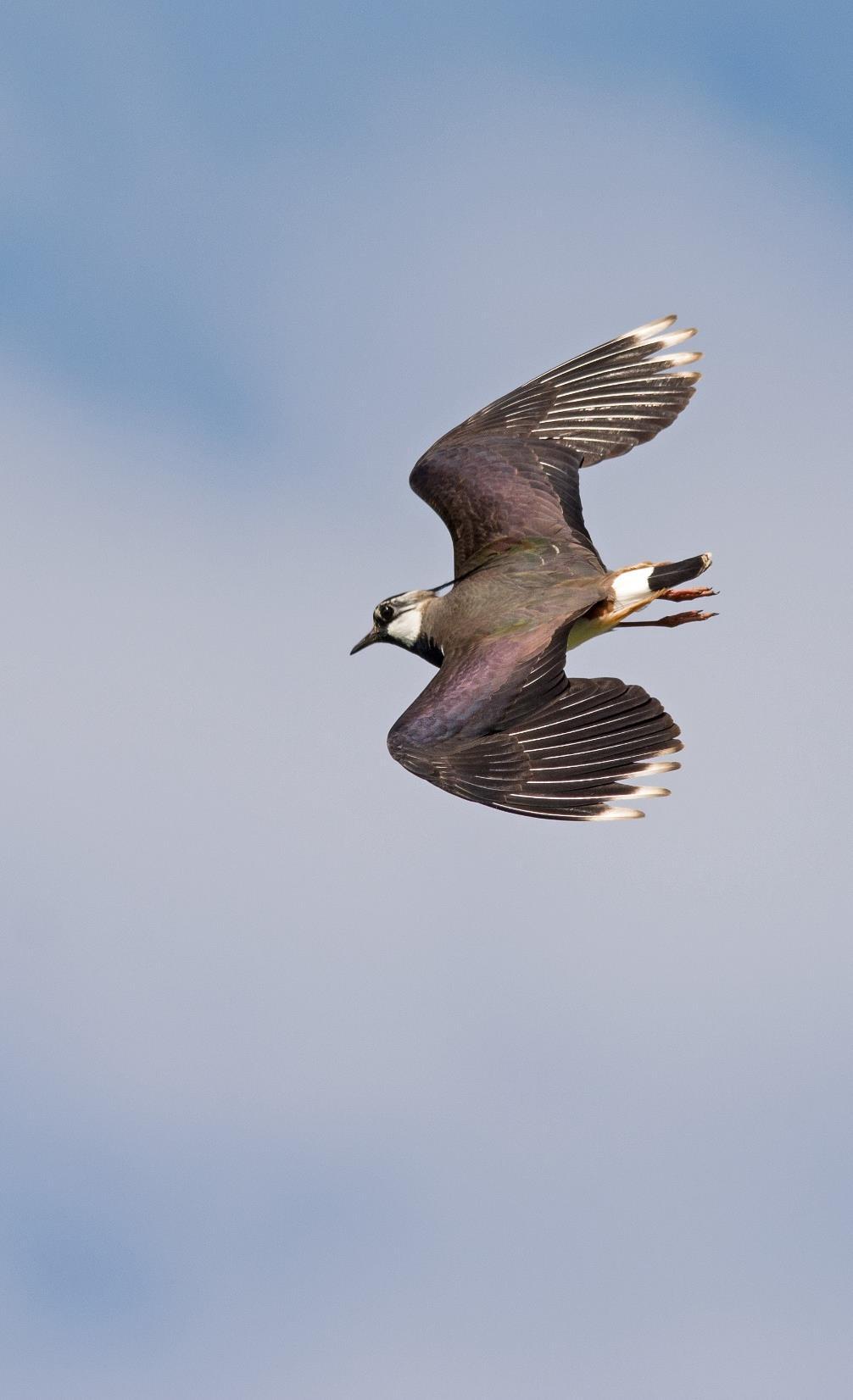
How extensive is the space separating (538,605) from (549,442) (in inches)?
110

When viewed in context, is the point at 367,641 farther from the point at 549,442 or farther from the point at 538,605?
the point at 538,605

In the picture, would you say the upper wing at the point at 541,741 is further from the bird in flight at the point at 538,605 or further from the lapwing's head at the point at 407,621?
the lapwing's head at the point at 407,621

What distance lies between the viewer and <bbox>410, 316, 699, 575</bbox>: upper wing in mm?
16938

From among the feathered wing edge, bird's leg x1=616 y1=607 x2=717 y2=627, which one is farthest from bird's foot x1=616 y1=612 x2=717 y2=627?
the feathered wing edge

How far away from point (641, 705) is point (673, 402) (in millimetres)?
5331

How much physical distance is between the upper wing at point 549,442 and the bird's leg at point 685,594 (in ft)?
3.05

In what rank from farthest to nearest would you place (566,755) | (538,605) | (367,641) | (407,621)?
(367,641), (407,621), (538,605), (566,755)

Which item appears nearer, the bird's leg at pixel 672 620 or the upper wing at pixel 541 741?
the upper wing at pixel 541 741

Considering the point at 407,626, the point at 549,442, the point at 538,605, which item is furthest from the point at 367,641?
the point at 538,605

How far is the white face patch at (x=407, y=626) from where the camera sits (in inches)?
674

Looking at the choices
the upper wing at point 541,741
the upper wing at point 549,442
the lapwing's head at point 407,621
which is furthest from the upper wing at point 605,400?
the upper wing at point 541,741

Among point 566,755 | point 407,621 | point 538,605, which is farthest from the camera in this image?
point 407,621

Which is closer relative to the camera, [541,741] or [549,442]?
[541,741]

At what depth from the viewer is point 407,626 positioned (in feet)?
56.7
